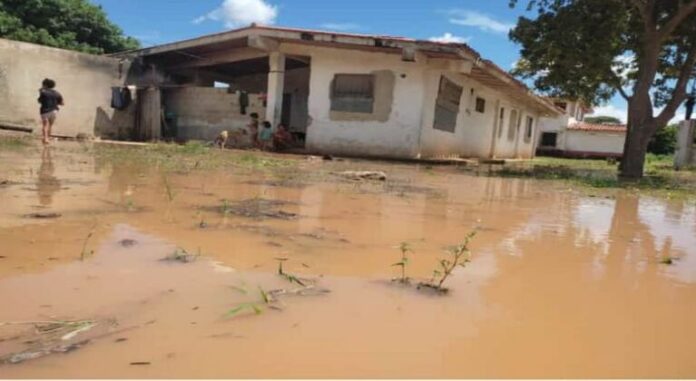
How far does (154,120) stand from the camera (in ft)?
53.6

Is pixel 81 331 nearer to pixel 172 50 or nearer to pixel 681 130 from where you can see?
pixel 172 50

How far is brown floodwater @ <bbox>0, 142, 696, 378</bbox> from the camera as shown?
5.51 feet

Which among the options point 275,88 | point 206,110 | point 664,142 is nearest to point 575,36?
point 275,88

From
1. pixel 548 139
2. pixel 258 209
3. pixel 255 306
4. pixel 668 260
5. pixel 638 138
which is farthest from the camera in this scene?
pixel 548 139

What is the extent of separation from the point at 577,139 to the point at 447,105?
24.4 metres

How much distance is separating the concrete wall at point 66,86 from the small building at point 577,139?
90.5 ft

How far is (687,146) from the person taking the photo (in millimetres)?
21078

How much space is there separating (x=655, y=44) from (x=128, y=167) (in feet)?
35.1

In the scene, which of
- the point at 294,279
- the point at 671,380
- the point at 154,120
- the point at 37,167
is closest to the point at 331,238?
the point at 294,279

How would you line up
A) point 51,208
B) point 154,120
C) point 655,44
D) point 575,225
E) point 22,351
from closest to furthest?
point 22,351, point 51,208, point 575,225, point 655,44, point 154,120

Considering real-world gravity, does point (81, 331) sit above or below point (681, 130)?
below

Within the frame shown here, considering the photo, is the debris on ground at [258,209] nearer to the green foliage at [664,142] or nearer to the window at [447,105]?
the window at [447,105]

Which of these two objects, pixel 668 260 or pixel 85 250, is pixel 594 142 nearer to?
pixel 668 260

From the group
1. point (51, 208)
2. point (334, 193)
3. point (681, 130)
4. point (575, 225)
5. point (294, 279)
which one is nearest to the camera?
point (294, 279)
